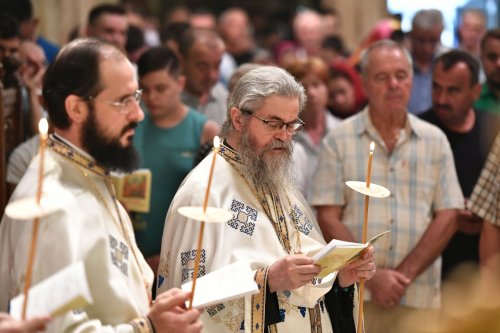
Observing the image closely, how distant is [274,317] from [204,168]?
715 mm

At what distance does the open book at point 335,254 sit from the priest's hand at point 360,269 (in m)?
0.19

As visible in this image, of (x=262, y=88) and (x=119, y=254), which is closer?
(x=119, y=254)

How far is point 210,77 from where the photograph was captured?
6.82 meters

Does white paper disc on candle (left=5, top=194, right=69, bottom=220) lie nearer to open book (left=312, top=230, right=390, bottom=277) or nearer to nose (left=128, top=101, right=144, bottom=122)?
nose (left=128, top=101, right=144, bottom=122)

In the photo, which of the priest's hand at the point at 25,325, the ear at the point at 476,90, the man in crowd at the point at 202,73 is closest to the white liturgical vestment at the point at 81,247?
the priest's hand at the point at 25,325

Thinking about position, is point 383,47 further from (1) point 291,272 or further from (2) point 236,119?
(1) point 291,272

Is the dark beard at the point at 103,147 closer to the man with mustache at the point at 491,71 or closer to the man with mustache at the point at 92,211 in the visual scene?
the man with mustache at the point at 92,211

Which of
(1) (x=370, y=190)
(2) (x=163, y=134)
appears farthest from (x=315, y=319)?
(2) (x=163, y=134)

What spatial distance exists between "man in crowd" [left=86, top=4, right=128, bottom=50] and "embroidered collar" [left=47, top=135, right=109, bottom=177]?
4026mm

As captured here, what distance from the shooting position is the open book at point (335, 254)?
347 cm

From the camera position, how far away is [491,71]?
6.77 m

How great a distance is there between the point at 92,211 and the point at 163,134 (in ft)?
8.67

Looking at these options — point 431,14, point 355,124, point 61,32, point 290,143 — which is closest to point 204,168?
point 290,143

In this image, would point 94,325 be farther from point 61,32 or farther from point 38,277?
point 61,32
